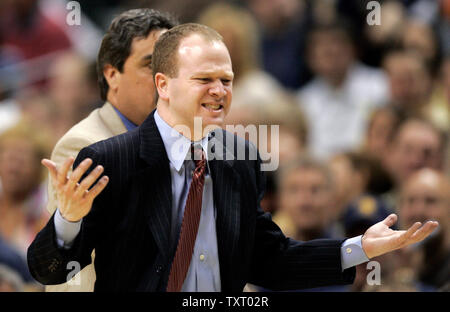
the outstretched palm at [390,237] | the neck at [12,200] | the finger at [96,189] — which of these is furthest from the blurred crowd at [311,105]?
the finger at [96,189]

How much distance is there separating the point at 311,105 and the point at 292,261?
4907 mm

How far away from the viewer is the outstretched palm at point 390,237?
9.17 feet

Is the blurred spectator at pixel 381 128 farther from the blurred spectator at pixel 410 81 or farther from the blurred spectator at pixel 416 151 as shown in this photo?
the blurred spectator at pixel 410 81

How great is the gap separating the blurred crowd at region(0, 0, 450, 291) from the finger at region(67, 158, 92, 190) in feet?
6.72

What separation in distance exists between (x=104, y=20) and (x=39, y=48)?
0.83m

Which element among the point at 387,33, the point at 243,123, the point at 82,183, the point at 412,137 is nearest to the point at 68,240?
the point at 82,183

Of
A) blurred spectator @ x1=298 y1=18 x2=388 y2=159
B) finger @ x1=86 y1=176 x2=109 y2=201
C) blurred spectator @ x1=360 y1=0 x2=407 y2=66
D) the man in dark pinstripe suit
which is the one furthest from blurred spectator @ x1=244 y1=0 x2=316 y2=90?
finger @ x1=86 y1=176 x2=109 y2=201

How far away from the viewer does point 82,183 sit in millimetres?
2588

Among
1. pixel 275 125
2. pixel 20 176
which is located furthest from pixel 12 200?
pixel 275 125

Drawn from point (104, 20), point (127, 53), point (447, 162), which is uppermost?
point (127, 53)

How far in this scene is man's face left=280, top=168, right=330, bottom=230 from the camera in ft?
17.7

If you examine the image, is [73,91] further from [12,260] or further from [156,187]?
[156,187]

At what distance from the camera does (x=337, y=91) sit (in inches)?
308
